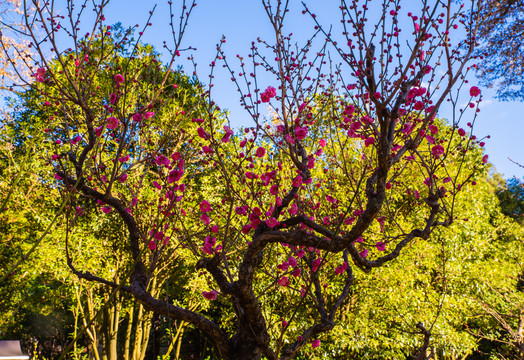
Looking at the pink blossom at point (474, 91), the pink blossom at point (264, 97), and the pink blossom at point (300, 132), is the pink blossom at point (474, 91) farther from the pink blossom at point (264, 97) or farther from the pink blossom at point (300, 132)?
the pink blossom at point (264, 97)

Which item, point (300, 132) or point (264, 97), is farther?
point (264, 97)

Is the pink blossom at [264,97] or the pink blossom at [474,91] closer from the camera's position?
the pink blossom at [474,91]

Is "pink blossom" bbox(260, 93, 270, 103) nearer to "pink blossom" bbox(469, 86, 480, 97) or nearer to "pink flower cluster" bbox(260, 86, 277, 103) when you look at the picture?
"pink flower cluster" bbox(260, 86, 277, 103)

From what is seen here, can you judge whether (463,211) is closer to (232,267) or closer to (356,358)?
(356,358)

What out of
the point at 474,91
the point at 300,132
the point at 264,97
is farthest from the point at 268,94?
the point at 474,91

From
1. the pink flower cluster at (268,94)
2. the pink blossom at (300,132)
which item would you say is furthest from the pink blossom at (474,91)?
the pink flower cluster at (268,94)

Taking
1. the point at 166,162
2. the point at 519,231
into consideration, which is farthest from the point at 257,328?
the point at 519,231

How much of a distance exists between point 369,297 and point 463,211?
4381 millimetres

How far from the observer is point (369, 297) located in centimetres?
1002

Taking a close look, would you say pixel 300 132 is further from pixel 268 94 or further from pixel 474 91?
pixel 474 91

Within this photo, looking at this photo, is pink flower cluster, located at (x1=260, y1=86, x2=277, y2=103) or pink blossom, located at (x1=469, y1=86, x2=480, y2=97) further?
pink flower cluster, located at (x1=260, y1=86, x2=277, y2=103)

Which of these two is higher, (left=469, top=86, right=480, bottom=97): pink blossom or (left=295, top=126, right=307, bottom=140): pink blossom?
(left=469, top=86, right=480, bottom=97): pink blossom

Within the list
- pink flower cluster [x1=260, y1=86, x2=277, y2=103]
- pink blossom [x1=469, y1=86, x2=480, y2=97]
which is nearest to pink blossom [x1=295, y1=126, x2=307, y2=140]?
pink flower cluster [x1=260, y1=86, x2=277, y2=103]

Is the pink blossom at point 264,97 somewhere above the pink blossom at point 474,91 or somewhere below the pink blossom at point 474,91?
below
